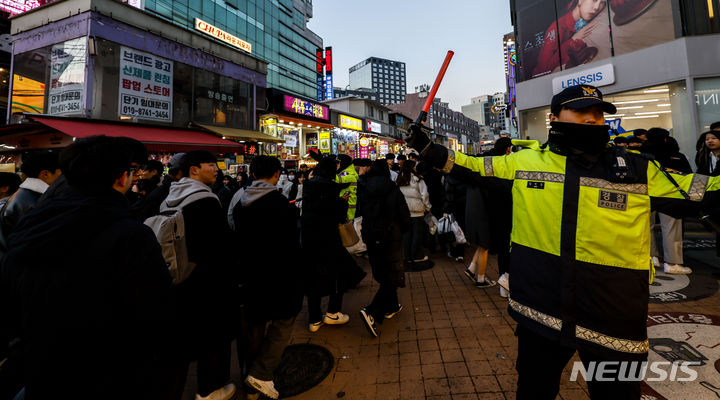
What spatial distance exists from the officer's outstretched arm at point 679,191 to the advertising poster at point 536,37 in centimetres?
1462

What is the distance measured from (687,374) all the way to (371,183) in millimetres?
3676

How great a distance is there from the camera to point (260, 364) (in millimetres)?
2760

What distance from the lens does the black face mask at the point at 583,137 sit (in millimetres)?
1645

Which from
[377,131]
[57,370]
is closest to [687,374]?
[57,370]

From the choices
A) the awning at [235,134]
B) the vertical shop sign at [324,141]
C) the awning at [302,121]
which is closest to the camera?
the awning at [235,134]

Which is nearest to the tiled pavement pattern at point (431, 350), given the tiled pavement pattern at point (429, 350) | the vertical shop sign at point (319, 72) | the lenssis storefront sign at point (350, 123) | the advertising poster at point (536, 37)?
the tiled pavement pattern at point (429, 350)

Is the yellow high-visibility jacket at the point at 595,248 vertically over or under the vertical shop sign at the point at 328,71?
under

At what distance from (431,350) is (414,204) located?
10.6 ft

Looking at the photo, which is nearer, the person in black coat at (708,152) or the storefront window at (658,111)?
the person in black coat at (708,152)

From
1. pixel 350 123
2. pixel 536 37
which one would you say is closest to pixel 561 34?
pixel 536 37

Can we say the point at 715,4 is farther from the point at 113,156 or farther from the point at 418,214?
the point at 113,156

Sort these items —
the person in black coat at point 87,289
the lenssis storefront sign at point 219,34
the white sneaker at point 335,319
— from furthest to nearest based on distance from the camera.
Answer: the lenssis storefront sign at point 219,34 → the white sneaker at point 335,319 → the person in black coat at point 87,289

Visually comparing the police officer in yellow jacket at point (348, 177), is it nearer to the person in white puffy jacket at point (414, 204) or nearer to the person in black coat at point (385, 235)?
the person in white puffy jacket at point (414, 204)

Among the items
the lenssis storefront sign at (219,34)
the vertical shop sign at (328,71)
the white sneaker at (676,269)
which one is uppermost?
the vertical shop sign at (328,71)
